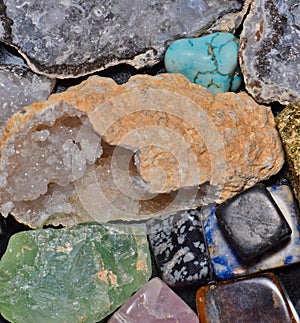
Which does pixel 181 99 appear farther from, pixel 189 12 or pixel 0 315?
pixel 0 315

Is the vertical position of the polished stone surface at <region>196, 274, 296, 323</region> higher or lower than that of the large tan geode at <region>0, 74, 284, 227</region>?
lower

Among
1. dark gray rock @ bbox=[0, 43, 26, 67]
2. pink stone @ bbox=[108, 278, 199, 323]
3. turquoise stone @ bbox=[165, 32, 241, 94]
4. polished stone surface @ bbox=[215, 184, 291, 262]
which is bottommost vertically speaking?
pink stone @ bbox=[108, 278, 199, 323]

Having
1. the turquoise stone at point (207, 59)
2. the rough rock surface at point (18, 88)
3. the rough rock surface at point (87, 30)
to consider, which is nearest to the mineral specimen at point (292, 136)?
the turquoise stone at point (207, 59)

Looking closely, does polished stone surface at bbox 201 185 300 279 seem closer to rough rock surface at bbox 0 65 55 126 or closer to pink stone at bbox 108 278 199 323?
pink stone at bbox 108 278 199 323

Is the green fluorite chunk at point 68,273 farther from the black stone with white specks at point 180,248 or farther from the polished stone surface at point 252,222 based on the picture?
the polished stone surface at point 252,222

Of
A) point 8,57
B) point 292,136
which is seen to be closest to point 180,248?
point 292,136

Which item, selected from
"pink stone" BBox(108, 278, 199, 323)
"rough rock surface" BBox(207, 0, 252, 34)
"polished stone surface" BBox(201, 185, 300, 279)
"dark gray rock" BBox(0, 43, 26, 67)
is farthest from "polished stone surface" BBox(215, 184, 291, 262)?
"dark gray rock" BBox(0, 43, 26, 67)
